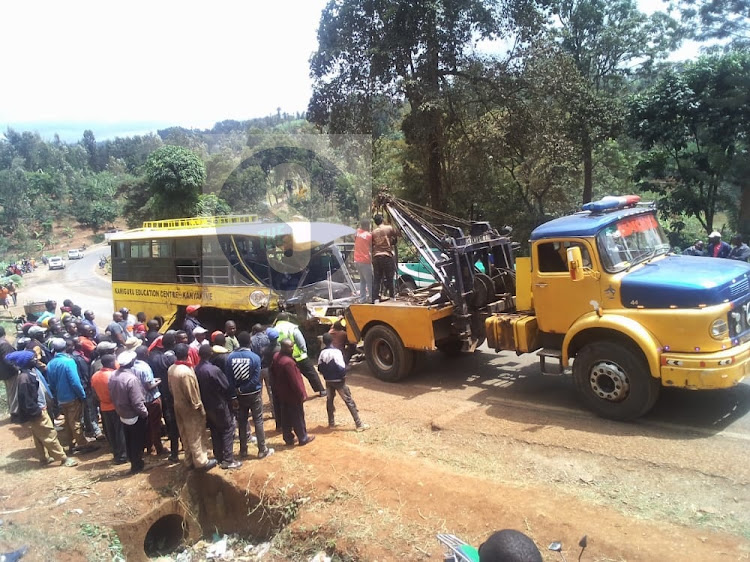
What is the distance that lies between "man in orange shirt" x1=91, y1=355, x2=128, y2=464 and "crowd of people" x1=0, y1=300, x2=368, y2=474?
0.04 ft

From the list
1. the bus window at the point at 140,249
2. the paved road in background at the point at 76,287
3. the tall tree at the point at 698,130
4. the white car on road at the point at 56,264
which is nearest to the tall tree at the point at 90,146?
the paved road in background at the point at 76,287

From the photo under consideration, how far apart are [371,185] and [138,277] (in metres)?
13.3

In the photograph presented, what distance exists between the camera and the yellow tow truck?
6.22 meters

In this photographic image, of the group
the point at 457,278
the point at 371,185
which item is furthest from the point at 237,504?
the point at 371,185

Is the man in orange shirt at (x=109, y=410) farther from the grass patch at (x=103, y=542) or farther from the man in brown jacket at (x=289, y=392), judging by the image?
the man in brown jacket at (x=289, y=392)

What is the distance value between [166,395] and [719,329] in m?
6.64

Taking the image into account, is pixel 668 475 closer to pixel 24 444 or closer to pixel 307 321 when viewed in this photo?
pixel 307 321

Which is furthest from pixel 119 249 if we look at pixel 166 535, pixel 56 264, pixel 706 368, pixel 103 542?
pixel 56 264

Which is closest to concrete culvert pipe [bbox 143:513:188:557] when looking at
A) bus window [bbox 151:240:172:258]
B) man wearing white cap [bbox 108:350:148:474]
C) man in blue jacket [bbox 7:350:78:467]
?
man wearing white cap [bbox 108:350:148:474]

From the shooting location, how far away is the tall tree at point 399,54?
1644 cm

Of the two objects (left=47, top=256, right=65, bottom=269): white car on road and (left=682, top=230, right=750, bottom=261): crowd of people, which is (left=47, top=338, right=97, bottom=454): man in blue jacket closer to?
(left=682, top=230, right=750, bottom=261): crowd of people

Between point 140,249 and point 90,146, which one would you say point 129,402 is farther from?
point 90,146

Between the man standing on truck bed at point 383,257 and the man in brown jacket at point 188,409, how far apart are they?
13.4 feet

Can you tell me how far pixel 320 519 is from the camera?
5570 millimetres
